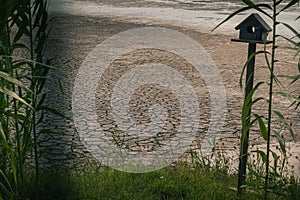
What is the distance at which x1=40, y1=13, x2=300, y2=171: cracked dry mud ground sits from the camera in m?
2.57

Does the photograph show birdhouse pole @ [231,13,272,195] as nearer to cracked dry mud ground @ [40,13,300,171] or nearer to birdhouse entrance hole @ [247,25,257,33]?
birdhouse entrance hole @ [247,25,257,33]

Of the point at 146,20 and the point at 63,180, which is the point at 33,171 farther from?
the point at 146,20

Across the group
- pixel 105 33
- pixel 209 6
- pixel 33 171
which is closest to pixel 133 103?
pixel 33 171

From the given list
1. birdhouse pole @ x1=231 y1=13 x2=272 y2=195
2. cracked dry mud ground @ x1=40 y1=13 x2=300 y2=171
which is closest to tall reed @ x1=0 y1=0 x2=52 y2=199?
cracked dry mud ground @ x1=40 y1=13 x2=300 y2=171

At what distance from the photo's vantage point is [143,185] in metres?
2.09

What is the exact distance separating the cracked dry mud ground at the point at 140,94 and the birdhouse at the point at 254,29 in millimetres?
603

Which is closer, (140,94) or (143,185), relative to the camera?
(143,185)

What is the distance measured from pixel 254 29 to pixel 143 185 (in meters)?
0.72

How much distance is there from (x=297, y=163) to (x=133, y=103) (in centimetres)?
138

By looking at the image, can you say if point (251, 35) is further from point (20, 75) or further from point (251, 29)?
point (20, 75)

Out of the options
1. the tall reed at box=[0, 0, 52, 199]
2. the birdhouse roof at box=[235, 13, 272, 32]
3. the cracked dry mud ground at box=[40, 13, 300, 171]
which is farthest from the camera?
the cracked dry mud ground at box=[40, 13, 300, 171]

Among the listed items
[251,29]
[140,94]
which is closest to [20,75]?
[251,29]

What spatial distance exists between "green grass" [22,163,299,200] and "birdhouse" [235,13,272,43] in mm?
515

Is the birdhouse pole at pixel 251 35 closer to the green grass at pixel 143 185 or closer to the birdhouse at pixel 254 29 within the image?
the birdhouse at pixel 254 29
